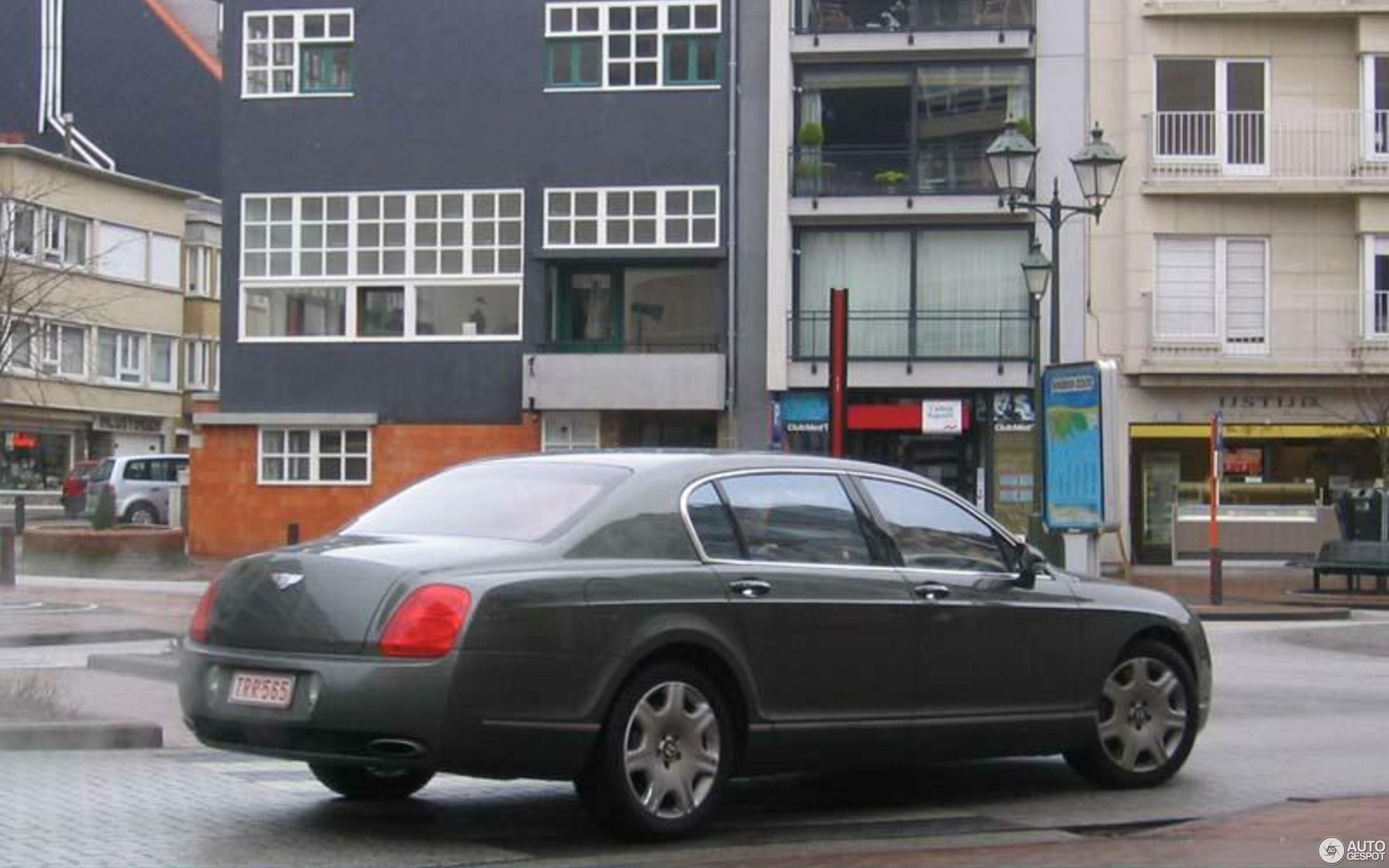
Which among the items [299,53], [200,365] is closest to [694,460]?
[299,53]

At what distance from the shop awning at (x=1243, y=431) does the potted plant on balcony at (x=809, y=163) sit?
744cm

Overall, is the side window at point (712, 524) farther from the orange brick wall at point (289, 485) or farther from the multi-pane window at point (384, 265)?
the multi-pane window at point (384, 265)

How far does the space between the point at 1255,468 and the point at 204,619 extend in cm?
3250

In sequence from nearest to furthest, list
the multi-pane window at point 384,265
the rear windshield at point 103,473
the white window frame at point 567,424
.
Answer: the white window frame at point 567,424 → the multi-pane window at point 384,265 → the rear windshield at point 103,473

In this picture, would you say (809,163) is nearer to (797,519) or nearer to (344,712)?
(797,519)

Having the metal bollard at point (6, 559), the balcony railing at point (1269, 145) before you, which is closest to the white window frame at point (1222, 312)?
the balcony railing at point (1269, 145)

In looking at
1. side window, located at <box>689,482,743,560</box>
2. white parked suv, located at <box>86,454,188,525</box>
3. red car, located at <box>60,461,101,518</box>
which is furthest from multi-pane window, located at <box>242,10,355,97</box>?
side window, located at <box>689,482,743,560</box>

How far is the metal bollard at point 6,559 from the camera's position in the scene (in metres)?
26.7

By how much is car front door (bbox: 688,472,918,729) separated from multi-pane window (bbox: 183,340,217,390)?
59.3m

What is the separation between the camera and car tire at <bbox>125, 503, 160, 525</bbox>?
4609cm

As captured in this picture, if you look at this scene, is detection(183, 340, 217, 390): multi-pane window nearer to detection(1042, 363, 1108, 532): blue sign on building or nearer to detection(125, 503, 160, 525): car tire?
detection(125, 503, 160, 525): car tire

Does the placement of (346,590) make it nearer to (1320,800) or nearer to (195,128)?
(1320,800)

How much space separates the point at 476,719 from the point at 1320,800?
426 centimetres

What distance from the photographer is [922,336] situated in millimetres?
38375
